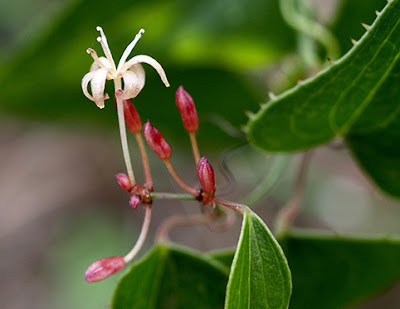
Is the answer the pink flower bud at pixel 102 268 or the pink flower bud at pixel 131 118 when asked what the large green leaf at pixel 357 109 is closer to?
the pink flower bud at pixel 131 118

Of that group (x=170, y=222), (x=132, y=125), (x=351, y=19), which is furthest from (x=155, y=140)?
(x=351, y=19)

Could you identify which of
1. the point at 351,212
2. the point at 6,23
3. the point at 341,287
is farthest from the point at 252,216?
the point at 6,23

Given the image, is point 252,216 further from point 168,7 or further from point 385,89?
point 168,7

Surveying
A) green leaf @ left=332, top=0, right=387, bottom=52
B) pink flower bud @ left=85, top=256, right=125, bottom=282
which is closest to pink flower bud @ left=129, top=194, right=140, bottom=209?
pink flower bud @ left=85, top=256, right=125, bottom=282

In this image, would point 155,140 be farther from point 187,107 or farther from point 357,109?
point 357,109

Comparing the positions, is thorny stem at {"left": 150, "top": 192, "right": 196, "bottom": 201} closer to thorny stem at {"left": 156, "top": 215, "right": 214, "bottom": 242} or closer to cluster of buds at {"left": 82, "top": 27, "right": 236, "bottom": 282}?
cluster of buds at {"left": 82, "top": 27, "right": 236, "bottom": 282}

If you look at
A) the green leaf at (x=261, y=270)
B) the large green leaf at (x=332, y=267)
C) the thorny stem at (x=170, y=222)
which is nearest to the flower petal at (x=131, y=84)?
the green leaf at (x=261, y=270)
